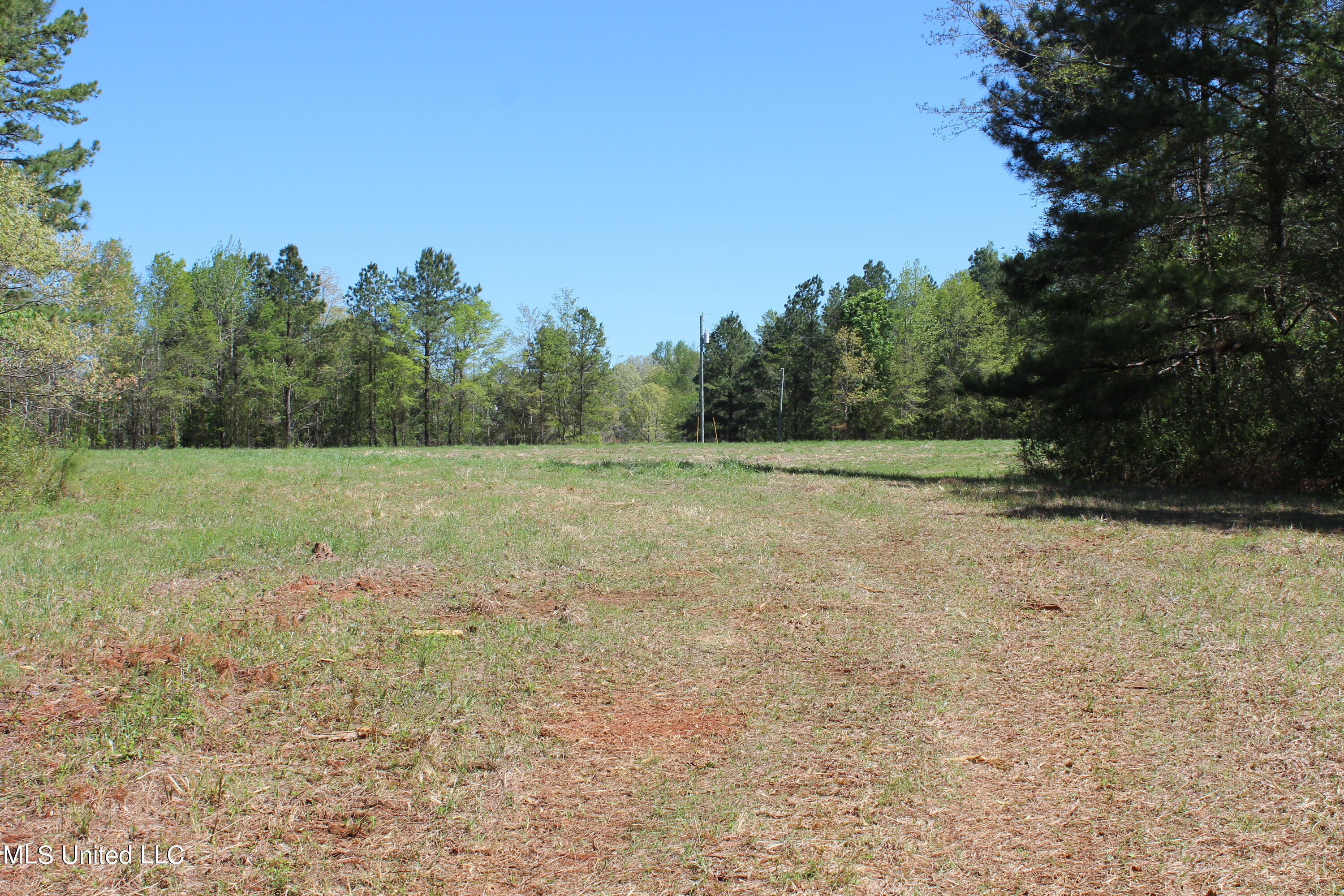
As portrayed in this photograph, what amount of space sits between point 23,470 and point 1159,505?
16989 mm

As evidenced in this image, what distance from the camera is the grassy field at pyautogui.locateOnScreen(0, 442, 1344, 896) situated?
3.60m

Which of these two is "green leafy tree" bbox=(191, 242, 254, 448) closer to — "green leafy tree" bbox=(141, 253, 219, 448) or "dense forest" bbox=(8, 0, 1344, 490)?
"green leafy tree" bbox=(141, 253, 219, 448)

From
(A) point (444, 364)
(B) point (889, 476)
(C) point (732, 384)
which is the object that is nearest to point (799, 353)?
(C) point (732, 384)

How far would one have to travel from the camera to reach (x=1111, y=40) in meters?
15.1

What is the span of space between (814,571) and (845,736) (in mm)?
4133

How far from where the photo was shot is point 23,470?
1215 centimetres

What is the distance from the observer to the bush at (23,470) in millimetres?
11867

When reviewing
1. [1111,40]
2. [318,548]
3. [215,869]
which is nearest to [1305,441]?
[1111,40]

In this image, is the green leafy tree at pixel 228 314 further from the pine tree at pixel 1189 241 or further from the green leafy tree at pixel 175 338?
the pine tree at pixel 1189 241

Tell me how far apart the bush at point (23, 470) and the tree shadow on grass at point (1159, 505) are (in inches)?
553

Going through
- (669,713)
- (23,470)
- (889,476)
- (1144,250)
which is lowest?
(669,713)

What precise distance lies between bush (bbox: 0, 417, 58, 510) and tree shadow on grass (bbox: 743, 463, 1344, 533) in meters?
14.1

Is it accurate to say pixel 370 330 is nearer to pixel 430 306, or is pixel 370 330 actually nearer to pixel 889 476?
pixel 430 306

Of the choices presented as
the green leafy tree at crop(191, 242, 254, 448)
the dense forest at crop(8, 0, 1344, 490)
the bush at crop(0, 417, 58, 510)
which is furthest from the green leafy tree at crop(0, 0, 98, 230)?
the green leafy tree at crop(191, 242, 254, 448)
